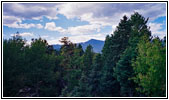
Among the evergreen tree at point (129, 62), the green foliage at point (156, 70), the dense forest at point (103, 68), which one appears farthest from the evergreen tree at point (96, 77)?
the green foliage at point (156, 70)

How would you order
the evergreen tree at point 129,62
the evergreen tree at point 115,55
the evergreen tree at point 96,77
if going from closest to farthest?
the evergreen tree at point 129,62
the evergreen tree at point 115,55
the evergreen tree at point 96,77

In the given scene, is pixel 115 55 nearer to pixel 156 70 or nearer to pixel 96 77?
pixel 96 77

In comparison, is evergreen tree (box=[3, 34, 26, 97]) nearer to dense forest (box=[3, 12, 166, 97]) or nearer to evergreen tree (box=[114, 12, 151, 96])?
dense forest (box=[3, 12, 166, 97])

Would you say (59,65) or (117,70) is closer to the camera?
(117,70)

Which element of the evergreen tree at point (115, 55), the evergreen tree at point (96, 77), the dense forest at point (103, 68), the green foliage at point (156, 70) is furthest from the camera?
the evergreen tree at point (96, 77)

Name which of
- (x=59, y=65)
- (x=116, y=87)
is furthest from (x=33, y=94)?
(x=116, y=87)

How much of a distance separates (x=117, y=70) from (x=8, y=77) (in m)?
13.1

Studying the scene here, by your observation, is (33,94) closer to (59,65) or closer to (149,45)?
(59,65)

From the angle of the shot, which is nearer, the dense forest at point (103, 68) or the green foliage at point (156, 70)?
the green foliage at point (156, 70)

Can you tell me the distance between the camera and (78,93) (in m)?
18.2

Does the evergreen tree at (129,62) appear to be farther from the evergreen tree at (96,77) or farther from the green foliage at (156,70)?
the evergreen tree at (96,77)

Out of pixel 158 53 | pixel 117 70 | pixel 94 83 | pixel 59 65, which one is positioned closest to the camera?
pixel 158 53

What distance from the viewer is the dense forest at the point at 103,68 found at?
47.3ft

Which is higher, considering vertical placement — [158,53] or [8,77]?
[158,53]
